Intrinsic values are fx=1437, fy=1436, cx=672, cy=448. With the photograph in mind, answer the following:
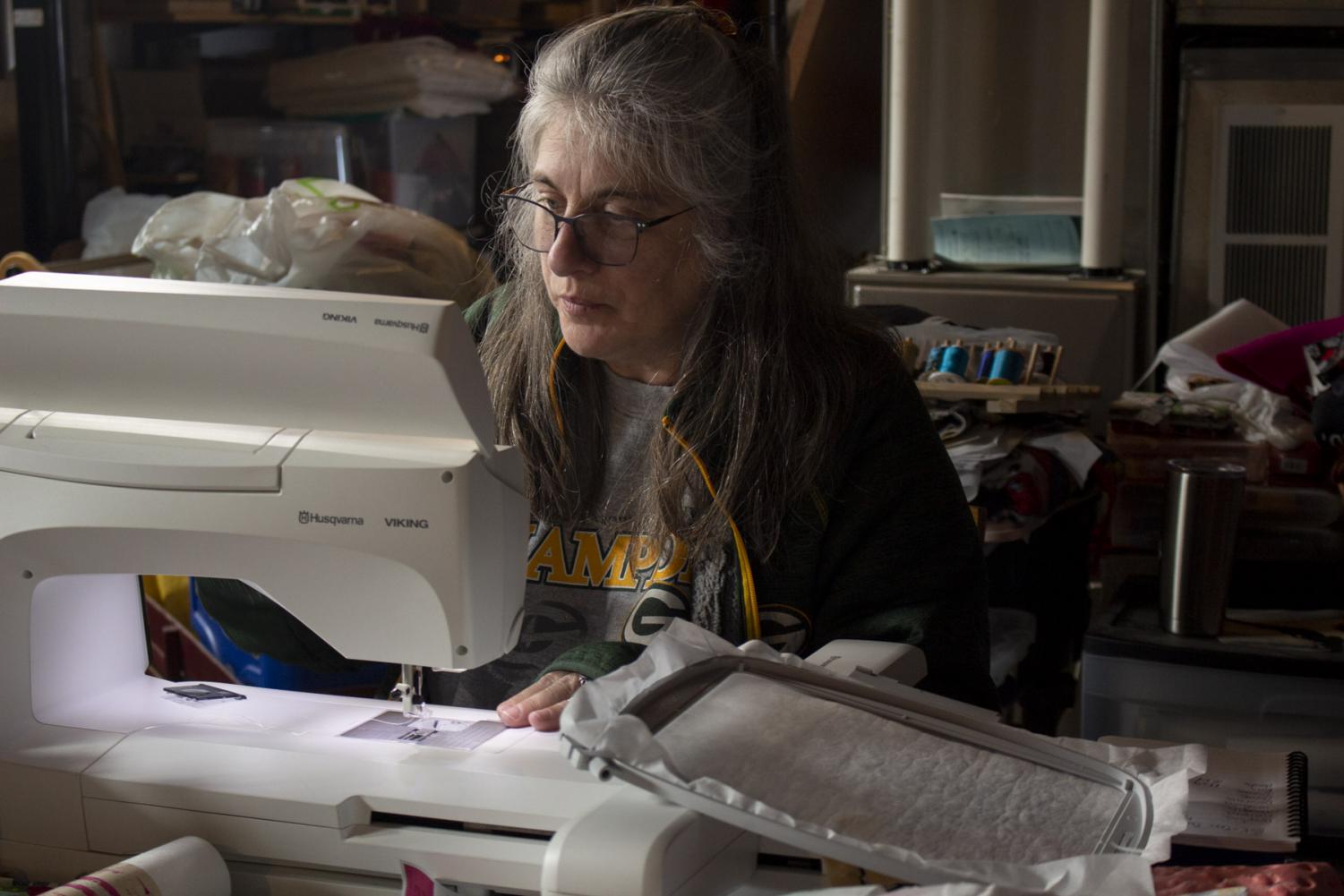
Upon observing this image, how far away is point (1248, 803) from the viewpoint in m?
1.00

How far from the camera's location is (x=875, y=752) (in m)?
0.84

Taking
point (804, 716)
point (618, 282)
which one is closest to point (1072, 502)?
point (618, 282)

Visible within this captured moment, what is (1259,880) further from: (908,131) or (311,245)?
(908,131)

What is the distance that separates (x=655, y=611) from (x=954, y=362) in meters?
1.18

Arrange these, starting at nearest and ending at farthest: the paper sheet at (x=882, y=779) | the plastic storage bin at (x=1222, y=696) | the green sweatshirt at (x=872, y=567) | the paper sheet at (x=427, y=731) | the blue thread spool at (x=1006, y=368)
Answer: the paper sheet at (x=882, y=779) < the paper sheet at (x=427, y=731) < the green sweatshirt at (x=872, y=567) < the plastic storage bin at (x=1222, y=696) < the blue thread spool at (x=1006, y=368)

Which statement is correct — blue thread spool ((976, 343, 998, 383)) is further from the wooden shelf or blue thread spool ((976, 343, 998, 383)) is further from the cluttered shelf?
the cluttered shelf

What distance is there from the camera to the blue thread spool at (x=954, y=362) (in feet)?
7.66

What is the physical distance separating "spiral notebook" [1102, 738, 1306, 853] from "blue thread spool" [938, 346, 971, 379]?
130 centimetres

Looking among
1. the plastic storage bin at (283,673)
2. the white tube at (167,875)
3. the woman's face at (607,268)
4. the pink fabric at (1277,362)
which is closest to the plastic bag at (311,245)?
the plastic storage bin at (283,673)

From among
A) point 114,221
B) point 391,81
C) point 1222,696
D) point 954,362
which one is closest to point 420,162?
point 391,81

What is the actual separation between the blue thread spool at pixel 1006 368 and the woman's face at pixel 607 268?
3.45 feet

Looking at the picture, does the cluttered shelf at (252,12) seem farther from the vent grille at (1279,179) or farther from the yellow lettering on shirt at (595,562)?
the yellow lettering on shirt at (595,562)

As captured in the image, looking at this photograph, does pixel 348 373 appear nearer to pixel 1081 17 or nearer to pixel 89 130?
pixel 89 130

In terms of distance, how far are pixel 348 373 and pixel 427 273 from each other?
1.33m
